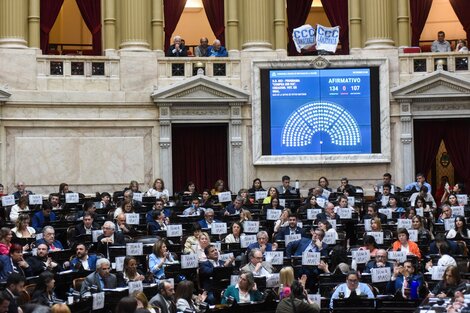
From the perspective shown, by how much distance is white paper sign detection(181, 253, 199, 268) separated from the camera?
66.2 feet

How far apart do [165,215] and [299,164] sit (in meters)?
7.40

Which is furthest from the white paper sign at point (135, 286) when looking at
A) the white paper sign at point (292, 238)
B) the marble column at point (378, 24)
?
the marble column at point (378, 24)

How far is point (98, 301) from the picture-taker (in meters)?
17.1

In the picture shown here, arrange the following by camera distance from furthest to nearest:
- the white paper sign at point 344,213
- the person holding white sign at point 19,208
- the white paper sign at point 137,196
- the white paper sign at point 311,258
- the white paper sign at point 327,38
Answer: the white paper sign at point 327,38, the white paper sign at point 137,196, the white paper sign at point 344,213, the person holding white sign at point 19,208, the white paper sign at point 311,258

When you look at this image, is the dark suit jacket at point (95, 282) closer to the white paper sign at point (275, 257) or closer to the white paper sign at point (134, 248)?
the white paper sign at point (134, 248)

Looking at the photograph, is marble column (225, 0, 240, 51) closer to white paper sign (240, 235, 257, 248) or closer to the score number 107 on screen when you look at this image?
the score number 107 on screen

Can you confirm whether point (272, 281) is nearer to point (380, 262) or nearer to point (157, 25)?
point (380, 262)

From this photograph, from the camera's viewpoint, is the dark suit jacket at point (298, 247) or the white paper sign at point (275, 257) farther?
the dark suit jacket at point (298, 247)

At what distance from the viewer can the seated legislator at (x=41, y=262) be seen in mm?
19219

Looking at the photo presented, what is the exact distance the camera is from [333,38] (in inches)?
1286

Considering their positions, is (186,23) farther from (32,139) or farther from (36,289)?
(36,289)

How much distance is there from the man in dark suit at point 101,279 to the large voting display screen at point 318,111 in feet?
47.1

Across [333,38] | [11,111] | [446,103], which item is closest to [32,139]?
[11,111]

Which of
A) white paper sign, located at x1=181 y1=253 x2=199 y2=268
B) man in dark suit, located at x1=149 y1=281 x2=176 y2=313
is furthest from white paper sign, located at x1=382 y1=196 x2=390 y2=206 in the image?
man in dark suit, located at x1=149 y1=281 x2=176 y2=313
